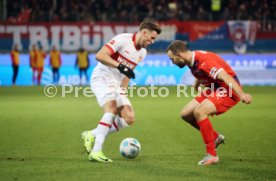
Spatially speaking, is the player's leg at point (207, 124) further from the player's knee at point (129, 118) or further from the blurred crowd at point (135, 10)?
the blurred crowd at point (135, 10)

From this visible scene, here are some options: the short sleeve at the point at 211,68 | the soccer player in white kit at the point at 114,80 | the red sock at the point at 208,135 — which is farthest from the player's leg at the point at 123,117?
the short sleeve at the point at 211,68

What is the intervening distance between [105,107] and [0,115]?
7363 mm

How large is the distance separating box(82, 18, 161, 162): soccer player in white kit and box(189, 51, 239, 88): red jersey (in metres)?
0.77

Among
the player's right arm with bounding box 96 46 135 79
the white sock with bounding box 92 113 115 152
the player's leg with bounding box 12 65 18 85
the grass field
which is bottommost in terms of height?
the grass field

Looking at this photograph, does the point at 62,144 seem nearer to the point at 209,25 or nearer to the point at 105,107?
the point at 105,107

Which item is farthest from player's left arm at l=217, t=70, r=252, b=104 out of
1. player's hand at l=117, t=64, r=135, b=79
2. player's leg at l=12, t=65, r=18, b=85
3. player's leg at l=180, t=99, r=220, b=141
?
player's leg at l=12, t=65, r=18, b=85

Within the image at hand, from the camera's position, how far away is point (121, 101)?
30.1 ft

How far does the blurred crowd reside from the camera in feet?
98.7

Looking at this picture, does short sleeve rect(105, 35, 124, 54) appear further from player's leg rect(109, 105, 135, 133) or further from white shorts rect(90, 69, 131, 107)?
player's leg rect(109, 105, 135, 133)

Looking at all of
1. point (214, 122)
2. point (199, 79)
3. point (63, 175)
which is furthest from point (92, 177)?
point (214, 122)

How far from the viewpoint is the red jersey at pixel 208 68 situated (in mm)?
8281

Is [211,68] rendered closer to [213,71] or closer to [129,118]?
[213,71]

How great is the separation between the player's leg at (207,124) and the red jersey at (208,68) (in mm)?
316

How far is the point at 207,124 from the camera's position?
848cm
